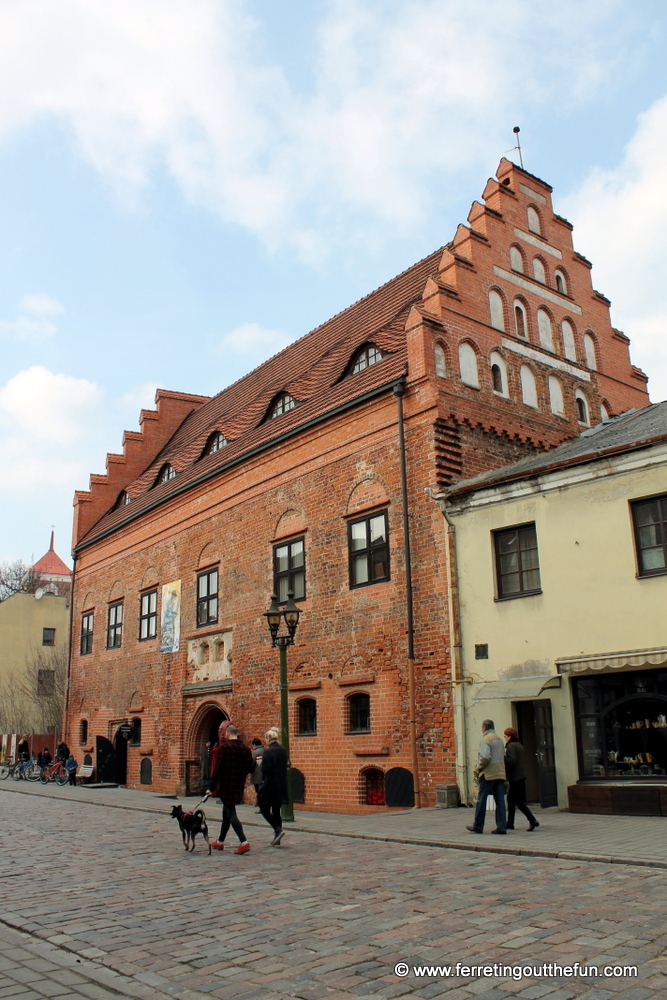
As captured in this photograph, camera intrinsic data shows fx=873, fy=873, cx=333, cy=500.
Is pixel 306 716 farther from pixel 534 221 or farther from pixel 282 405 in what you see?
pixel 534 221

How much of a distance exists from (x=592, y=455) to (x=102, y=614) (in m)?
21.9

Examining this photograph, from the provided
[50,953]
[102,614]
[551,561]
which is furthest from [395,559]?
[102,614]

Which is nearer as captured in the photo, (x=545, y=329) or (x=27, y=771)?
(x=545, y=329)

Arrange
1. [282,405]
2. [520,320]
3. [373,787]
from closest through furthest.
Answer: [373,787] < [520,320] < [282,405]

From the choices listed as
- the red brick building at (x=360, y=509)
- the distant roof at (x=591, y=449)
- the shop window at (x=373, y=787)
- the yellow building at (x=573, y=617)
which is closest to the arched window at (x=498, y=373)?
the red brick building at (x=360, y=509)

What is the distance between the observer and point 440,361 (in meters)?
18.1

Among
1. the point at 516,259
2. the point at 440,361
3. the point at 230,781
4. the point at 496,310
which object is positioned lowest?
the point at 230,781

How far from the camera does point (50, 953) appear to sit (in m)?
6.42

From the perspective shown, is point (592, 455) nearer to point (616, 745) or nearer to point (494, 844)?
point (616, 745)

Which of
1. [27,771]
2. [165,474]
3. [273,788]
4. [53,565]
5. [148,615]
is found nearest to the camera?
[273,788]

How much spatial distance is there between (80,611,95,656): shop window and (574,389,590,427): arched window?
1954 cm

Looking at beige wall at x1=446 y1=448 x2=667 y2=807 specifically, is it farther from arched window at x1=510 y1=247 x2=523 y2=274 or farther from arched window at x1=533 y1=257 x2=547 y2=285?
arched window at x1=533 y1=257 x2=547 y2=285

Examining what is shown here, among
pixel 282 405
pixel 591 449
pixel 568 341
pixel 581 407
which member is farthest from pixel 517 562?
pixel 282 405

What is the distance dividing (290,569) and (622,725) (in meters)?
9.30
